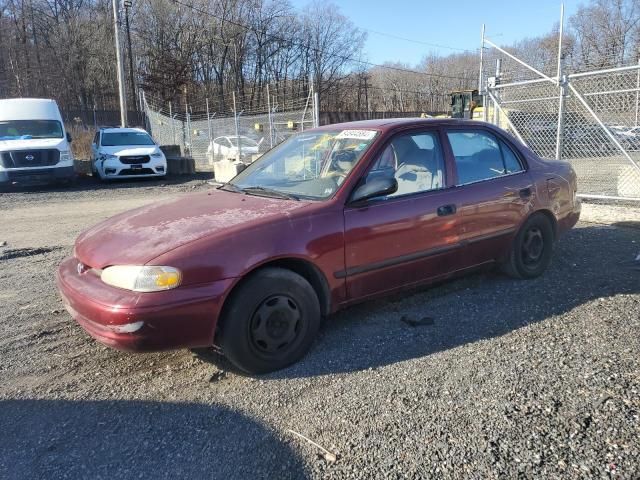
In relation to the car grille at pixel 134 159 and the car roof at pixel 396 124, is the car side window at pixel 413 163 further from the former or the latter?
the car grille at pixel 134 159

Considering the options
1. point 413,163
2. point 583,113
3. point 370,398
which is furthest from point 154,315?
point 583,113

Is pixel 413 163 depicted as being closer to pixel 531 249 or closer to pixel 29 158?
pixel 531 249

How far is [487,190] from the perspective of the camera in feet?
14.7

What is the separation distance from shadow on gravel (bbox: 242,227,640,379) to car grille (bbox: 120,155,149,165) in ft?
41.6

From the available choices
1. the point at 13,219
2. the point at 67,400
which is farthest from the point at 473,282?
the point at 13,219

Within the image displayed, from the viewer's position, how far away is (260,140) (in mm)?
16875

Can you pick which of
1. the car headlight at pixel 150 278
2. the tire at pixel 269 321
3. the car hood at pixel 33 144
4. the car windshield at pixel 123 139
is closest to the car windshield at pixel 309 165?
the tire at pixel 269 321

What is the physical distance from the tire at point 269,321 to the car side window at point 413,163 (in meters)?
1.12

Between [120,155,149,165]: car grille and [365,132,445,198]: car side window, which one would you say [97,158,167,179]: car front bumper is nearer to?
[120,155,149,165]: car grille

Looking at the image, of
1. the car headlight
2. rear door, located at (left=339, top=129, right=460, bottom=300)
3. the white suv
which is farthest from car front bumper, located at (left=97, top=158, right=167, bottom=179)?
the car headlight

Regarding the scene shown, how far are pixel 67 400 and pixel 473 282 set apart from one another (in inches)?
142

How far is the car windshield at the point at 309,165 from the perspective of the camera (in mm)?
3826

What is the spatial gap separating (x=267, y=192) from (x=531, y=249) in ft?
8.85

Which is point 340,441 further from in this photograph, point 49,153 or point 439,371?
point 49,153
